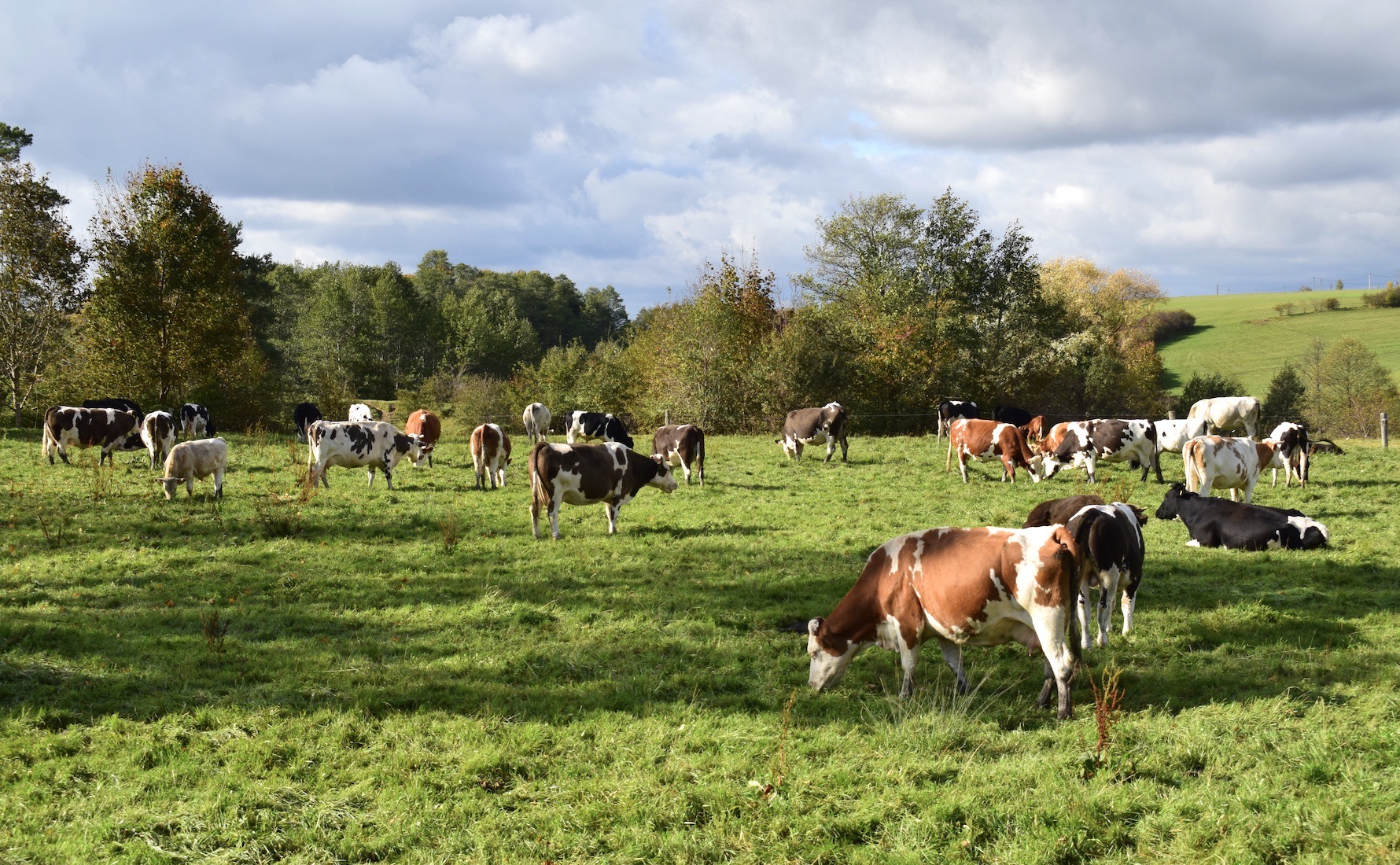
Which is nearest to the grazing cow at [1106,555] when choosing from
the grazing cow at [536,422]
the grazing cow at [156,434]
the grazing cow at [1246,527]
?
the grazing cow at [1246,527]

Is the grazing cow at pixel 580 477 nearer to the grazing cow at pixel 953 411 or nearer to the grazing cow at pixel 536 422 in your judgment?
the grazing cow at pixel 536 422

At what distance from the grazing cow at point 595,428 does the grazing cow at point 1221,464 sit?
53.5ft

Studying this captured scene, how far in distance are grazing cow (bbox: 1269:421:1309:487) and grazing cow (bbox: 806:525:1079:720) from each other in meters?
15.1

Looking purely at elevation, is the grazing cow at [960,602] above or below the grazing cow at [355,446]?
below

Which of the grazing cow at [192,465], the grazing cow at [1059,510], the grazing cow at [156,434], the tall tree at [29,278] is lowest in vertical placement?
the grazing cow at [1059,510]

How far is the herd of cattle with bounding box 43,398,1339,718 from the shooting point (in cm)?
691

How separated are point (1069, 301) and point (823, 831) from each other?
5755 cm

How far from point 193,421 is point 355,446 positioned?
12324 millimetres

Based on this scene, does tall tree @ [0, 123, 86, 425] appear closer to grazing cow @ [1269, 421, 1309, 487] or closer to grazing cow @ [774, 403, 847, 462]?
grazing cow @ [774, 403, 847, 462]

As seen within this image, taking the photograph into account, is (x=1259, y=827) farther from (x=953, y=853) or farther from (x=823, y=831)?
(x=823, y=831)

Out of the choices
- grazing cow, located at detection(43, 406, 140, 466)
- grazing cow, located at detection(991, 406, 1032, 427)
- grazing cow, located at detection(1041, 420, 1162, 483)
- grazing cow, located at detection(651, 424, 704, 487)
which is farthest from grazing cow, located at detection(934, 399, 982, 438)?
grazing cow, located at detection(43, 406, 140, 466)

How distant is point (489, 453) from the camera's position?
62.6ft

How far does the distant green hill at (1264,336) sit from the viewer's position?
7150cm

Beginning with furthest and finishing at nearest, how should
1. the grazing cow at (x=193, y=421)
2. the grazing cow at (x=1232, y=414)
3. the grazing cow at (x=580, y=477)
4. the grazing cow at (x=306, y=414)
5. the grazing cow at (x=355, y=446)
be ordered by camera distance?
the grazing cow at (x=306, y=414) → the grazing cow at (x=193, y=421) → the grazing cow at (x=1232, y=414) → the grazing cow at (x=355, y=446) → the grazing cow at (x=580, y=477)
